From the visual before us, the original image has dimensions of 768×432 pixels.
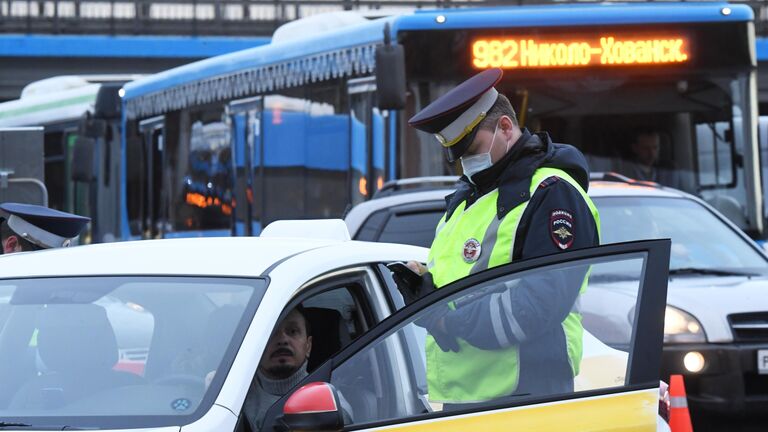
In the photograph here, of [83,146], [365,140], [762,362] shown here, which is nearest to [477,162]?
[762,362]

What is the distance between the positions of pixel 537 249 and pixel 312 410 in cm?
A: 113

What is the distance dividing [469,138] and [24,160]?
325 inches

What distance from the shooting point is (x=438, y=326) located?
4391 millimetres

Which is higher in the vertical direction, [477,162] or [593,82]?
[593,82]

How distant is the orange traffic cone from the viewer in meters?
7.45

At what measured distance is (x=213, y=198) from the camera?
54.3 feet

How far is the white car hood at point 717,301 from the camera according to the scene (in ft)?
28.1

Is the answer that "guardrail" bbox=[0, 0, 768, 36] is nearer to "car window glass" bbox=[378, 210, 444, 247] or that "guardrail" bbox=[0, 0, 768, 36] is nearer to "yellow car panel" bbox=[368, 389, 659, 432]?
"car window glass" bbox=[378, 210, 444, 247]

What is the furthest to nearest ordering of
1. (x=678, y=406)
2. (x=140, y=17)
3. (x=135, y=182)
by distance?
(x=140, y=17) < (x=135, y=182) < (x=678, y=406)

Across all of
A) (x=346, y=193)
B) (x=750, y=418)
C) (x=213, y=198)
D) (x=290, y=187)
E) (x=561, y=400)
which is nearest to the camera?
(x=561, y=400)

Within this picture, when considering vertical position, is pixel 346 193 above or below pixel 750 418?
above

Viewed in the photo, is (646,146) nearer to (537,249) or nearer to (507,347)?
(537,249)

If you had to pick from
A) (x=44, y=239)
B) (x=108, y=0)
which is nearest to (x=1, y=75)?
(x=108, y=0)

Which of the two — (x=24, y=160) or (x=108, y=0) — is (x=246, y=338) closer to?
(x=24, y=160)
